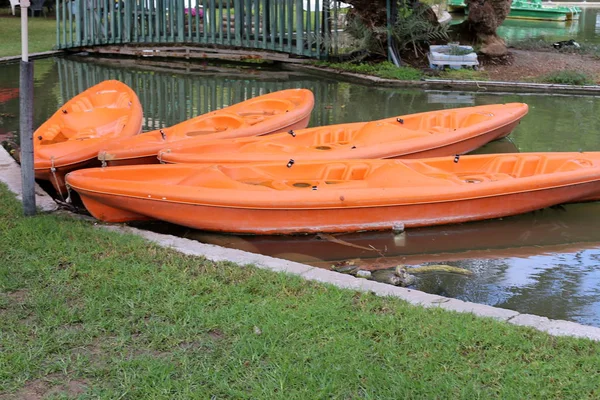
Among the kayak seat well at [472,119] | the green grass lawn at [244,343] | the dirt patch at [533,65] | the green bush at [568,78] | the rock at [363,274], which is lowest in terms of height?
the rock at [363,274]

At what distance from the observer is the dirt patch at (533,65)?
15102 mm

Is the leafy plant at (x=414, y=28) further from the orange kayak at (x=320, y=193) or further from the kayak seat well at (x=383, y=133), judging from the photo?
the orange kayak at (x=320, y=193)

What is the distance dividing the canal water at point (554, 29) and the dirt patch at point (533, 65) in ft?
7.49

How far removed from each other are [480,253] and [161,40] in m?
13.4

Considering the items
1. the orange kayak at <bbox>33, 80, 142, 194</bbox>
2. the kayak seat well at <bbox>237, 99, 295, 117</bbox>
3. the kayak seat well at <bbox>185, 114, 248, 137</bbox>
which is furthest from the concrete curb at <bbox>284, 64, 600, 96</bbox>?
the orange kayak at <bbox>33, 80, 142, 194</bbox>

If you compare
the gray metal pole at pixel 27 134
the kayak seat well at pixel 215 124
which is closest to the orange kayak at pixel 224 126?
the kayak seat well at pixel 215 124

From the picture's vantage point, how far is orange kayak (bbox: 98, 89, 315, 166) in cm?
773

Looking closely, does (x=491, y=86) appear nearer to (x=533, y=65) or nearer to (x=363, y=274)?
(x=533, y=65)

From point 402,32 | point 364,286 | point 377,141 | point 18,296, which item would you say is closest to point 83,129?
point 377,141

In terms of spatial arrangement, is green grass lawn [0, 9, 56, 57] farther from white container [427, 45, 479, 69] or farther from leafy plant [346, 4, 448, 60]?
white container [427, 45, 479, 69]

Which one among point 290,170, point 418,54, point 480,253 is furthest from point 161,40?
point 480,253

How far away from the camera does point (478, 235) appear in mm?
6984

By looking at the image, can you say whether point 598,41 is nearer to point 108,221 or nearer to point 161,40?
point 161,40

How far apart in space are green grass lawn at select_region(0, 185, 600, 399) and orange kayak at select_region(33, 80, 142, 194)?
2.59 meters
